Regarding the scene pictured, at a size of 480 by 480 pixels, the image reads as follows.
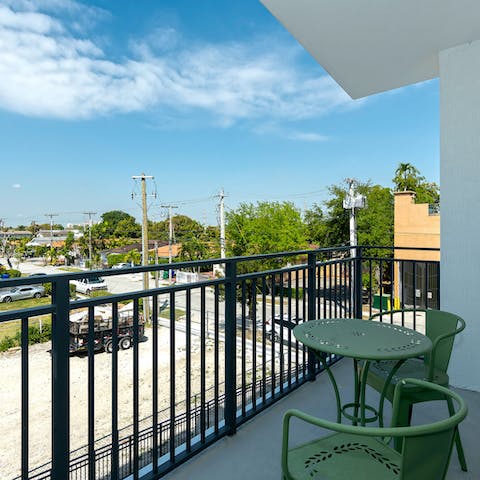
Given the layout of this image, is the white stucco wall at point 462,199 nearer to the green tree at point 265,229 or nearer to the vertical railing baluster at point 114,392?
the vertical railing baluster at point 114,392

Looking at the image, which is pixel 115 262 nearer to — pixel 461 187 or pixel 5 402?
pixel 5 402

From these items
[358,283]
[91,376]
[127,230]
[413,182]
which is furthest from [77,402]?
[127,230]

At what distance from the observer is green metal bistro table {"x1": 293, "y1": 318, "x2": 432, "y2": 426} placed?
157 cm

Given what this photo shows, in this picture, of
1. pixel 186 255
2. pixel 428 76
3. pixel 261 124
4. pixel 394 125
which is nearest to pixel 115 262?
pixel 186 255

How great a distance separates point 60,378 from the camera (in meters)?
1.21

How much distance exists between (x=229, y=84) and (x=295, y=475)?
35.7 meters

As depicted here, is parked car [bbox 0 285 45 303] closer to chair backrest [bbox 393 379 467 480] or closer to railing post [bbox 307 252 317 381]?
chair backrest [bbox 393 379 467 480]

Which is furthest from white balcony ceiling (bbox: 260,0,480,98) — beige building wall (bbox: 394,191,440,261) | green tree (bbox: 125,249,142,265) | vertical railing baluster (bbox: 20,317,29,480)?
green tree (bbox: 125,249,142,265)

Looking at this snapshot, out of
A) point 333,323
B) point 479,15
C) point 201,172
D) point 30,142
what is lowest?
point 333,323

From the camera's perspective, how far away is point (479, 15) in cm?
239

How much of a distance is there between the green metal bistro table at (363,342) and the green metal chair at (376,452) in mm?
362

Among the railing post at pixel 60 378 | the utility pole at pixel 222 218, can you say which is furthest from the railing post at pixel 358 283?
the utility pole at pixel 222 218

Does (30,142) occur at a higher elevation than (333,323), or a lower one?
higher

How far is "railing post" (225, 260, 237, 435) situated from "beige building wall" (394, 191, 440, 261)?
14819 millimetres
